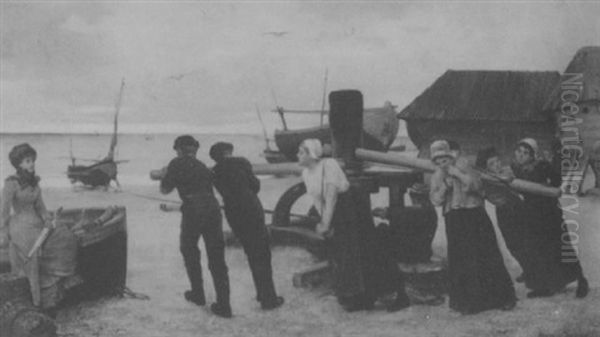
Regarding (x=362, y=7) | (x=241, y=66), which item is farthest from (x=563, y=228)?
(x=241, y=66)

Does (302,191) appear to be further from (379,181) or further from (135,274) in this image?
(135,274)

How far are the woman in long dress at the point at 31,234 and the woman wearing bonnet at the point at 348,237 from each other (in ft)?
5.56

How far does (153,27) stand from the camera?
4871 mm

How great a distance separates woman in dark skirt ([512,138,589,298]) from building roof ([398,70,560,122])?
6.16ft

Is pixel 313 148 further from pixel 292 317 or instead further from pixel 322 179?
pixel 292 317

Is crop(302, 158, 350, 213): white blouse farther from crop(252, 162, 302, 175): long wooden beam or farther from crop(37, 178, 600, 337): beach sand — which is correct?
crop(37, 178, 600, 337): beach sand

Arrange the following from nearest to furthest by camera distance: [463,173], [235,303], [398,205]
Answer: [463,173] → [235,303] → [398,205]

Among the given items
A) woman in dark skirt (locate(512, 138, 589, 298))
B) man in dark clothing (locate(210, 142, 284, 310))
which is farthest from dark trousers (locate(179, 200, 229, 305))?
woman in dark skirt (locate(512, 138, 589, 298))

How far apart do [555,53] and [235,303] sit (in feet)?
10.8

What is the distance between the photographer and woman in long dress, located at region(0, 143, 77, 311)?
3.93m

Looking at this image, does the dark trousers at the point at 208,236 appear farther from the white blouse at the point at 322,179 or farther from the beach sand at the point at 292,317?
the white blouse at the point at 322,179

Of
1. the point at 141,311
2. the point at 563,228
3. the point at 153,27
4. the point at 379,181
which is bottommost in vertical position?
the point at 141,311

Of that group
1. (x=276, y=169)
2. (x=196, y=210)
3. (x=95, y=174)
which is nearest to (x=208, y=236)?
(x=196, y=210)

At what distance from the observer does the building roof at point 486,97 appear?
6637 millimetres
